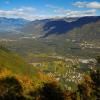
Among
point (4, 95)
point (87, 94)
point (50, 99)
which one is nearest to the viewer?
point (4, 95)

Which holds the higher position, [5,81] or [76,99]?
[5,81]

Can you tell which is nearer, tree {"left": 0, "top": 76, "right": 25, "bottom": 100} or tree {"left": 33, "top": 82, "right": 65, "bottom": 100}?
tree {"left": 0, "top": 76, "right": 25, "bottom": 100}

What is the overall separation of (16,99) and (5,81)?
6748 millimetres

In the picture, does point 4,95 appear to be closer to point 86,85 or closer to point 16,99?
point 16,99

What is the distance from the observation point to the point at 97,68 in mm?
85938

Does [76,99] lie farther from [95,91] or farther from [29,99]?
[29,99]

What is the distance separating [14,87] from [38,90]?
851 cm

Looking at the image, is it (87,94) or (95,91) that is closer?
(95,91)

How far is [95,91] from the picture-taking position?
273ft

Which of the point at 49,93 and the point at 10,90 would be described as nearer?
the point at 10,90

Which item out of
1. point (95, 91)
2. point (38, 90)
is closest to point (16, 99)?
point (38, 90)

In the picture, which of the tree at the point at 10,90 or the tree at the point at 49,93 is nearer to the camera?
the tree at the point at 10,90

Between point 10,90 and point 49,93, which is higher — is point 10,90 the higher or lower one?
the higher one

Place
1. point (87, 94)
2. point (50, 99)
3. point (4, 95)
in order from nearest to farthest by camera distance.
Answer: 1. point (4, 95)
2. point (50, 99)
3. point (87, 94)
